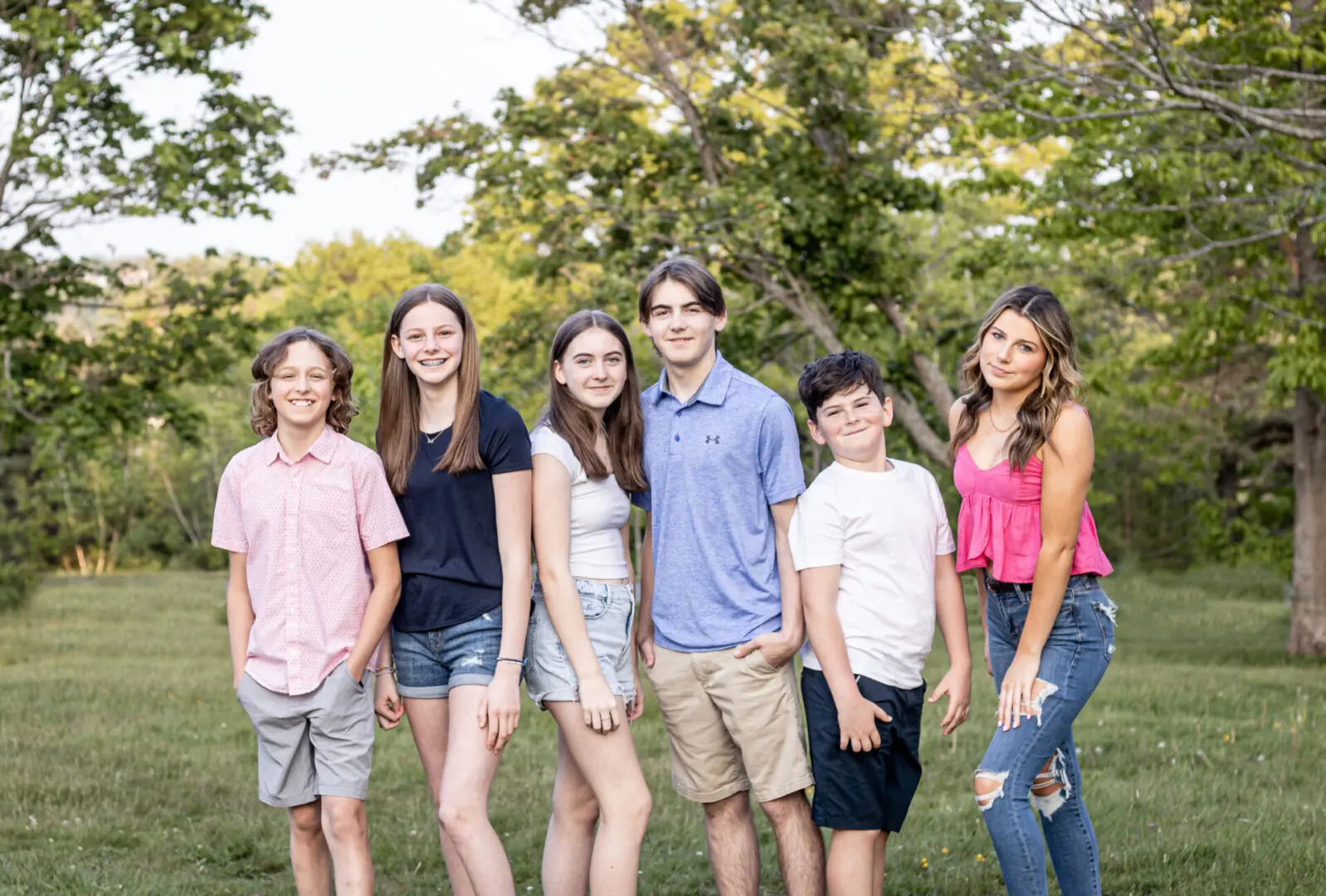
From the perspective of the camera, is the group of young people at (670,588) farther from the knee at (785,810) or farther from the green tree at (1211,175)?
the green tree at (1211,175)

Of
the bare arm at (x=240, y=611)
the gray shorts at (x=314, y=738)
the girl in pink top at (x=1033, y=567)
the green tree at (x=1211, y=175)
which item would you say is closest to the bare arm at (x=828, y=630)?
the girl in pink top at (x=1033, y=567)

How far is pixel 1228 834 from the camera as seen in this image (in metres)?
5.95

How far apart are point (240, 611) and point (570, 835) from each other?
3.93ft

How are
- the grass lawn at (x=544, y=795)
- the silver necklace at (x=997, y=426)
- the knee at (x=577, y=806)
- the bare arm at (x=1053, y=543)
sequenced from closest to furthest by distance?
the bare arm at (x=1053, y=543)
the silver necklace at (x=997, y=426)
the knee at (x=577, y=806)
the grass lawn at (x=544, y=795)

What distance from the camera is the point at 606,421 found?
4141 millimetres

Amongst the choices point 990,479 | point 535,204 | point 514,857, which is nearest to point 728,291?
point 535,204

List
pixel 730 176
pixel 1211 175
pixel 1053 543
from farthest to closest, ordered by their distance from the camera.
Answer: pixel 730 176 → pixel 1211 175 → pixel 1053 543

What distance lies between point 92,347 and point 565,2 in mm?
6096

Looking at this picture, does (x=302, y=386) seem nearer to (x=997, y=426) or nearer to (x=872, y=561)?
(x=872, y=561)

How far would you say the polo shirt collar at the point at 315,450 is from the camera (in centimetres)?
402

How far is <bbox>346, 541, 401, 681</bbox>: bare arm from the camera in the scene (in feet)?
12.8

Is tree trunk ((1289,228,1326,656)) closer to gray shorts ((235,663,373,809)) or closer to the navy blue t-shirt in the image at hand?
the navy blue t-shirt

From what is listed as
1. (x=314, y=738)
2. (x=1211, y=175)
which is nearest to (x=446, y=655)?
(x=314, y=738)

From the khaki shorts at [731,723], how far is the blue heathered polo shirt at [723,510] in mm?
70
